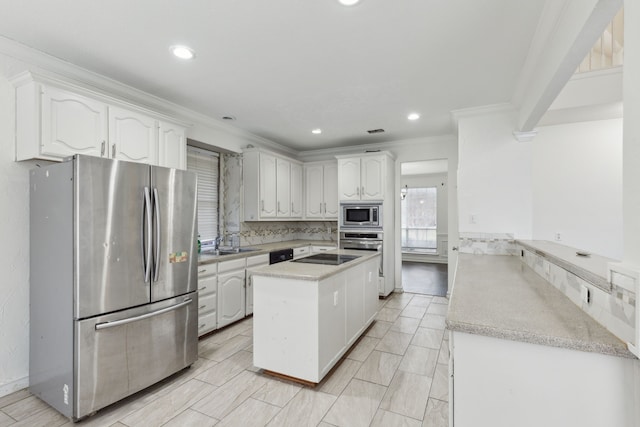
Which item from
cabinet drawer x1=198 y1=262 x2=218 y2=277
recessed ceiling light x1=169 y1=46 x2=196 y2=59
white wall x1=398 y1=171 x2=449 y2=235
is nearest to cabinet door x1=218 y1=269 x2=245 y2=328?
cabinet drawer x1=198 y1=262 x2=218 y2=277

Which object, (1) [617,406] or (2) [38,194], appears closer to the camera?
(1) [617,406]

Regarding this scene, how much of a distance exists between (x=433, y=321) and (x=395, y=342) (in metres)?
0.86

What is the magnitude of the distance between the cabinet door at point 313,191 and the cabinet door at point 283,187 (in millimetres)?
482

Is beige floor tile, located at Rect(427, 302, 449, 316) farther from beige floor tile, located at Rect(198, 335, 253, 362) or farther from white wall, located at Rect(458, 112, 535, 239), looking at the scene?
beige floor tile, located at Rect(198, 335, 253, 362)

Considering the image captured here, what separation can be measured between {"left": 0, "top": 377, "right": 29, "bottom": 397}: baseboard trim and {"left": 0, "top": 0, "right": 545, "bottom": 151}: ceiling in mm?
2483

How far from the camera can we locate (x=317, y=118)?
389cm

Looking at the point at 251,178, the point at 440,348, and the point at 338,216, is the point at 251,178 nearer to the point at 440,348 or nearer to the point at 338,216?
the point at 338,216

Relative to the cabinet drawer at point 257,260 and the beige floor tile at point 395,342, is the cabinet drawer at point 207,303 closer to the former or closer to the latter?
the cabinet drawer at point 257,260

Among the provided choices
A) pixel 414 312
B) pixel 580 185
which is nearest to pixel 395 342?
pixel 414 312

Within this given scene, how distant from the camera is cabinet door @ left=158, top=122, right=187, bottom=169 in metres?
2.91

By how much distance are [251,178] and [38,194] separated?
8.26 feet

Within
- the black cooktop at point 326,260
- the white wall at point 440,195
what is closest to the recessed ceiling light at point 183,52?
the black cooktop at point 326,260

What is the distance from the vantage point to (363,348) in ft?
9.67

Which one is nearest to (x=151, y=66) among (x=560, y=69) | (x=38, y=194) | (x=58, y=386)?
(x=38, y=194)
